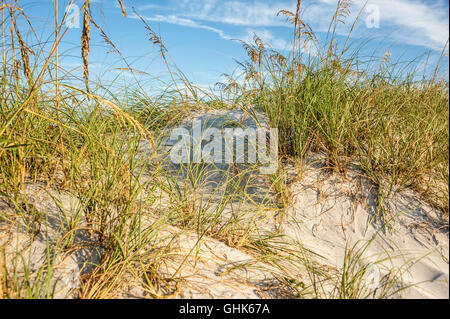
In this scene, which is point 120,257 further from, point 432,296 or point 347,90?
point 347,90

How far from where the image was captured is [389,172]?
8.19ft

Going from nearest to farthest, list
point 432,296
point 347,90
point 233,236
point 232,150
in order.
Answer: point 432,296 → point 233,236 → point 232,150 → point 347,90

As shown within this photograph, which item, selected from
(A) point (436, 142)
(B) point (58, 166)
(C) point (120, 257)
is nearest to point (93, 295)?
(C) point (120, 257)

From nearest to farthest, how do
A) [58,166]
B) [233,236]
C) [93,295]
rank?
[93,295]
[233,236]
[58,166]

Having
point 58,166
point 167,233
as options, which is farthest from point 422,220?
point 58,166

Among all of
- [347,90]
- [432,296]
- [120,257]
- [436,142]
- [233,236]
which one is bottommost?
[432,296]

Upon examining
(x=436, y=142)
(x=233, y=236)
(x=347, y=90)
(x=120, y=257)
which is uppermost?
(x=347, y=90)

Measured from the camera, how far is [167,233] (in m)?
1.86

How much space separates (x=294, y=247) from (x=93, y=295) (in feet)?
4.09

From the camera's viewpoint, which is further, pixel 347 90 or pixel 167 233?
pixel 347 90

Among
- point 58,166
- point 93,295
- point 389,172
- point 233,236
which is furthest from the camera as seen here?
point 389,172
